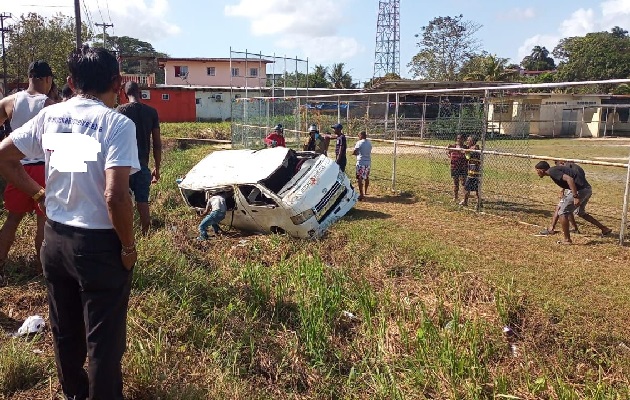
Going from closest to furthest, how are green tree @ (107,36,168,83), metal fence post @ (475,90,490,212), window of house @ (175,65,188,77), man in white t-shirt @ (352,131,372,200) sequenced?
metal fence post @ (475,90,490,212) → man in white t-shirt @ (352,131,372,200) → window of house @ (175,65,188,77) → green tree @ (107,36,168,83)

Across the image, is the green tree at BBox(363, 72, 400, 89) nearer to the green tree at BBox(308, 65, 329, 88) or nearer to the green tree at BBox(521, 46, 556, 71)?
the green tree at BBox(308, 65, 329, 88)

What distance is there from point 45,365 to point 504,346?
3362mm

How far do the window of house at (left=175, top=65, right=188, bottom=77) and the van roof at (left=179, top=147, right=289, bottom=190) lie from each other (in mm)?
43484

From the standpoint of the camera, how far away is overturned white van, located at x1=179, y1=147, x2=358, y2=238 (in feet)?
24.9

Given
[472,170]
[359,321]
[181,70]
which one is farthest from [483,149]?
[181,70]

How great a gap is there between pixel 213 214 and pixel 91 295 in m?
5.12

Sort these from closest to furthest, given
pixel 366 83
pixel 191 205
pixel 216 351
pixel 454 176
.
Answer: pixel 216 351
pixel 191 205
pixel 454 176
pixel 366 83

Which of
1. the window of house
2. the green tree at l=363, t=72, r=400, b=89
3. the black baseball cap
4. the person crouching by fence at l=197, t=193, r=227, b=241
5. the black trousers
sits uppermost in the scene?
the window of house

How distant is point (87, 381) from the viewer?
2986 mm

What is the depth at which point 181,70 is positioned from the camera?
49.9 meters

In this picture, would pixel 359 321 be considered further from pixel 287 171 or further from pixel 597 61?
pixel 597 61

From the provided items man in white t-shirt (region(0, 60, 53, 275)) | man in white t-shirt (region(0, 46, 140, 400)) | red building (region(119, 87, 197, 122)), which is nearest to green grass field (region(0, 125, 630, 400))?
man in white t-shirt (region(0, 60, 53, 275))

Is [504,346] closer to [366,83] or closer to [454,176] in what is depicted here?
[454,176]

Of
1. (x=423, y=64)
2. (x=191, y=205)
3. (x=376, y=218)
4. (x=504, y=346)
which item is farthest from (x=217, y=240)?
(x=423, y=64)
